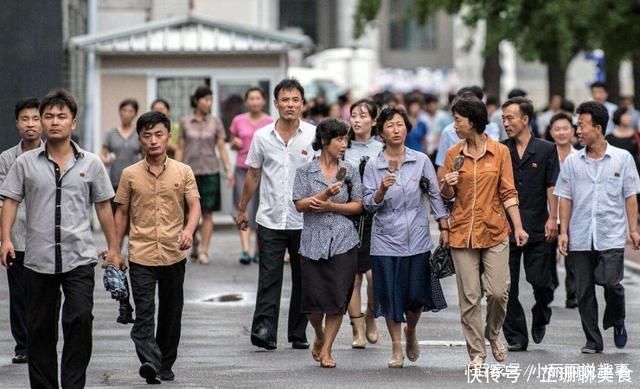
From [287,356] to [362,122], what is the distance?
72.0 inches

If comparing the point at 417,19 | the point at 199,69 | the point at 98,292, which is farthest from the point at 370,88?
the point at 98,292

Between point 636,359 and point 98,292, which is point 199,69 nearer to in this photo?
point 98,292

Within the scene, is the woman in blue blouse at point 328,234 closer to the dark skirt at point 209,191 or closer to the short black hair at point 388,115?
the short black hair at point 388,115

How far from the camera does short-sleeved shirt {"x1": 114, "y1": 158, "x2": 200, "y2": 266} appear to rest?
37.1ft

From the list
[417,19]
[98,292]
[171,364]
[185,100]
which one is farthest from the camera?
[417,19]

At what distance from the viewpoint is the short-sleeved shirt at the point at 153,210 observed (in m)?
11.3

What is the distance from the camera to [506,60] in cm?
7562

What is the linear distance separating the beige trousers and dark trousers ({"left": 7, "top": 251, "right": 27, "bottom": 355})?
2.84 metres

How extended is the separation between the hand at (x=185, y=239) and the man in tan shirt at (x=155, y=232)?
10mm

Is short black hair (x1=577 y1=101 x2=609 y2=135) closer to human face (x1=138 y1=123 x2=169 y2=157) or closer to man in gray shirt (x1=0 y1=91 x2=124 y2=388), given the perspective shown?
human face (x1=138 y1=123 x2=169 y2=157)

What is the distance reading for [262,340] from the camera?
1284cm

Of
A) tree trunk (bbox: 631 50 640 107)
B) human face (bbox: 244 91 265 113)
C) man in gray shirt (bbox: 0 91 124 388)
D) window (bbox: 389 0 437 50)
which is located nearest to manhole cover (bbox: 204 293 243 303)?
human face (bbox: 244 91 265 113)

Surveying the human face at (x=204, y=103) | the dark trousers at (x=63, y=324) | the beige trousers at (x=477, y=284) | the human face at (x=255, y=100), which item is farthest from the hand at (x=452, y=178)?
the human face at (x=204, y=103)

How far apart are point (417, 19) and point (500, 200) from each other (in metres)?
22.6
